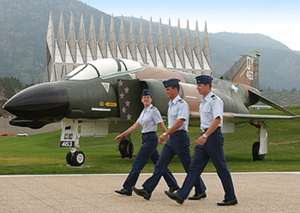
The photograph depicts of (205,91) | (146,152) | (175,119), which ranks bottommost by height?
(146,152)

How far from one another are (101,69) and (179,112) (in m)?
7.16

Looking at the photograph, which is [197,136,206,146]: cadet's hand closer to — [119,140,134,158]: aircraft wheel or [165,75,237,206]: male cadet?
[165,75,237,206]: male cadet

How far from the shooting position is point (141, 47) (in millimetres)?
91125

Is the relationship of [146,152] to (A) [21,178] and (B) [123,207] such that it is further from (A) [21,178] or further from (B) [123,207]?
(A) [21,178]

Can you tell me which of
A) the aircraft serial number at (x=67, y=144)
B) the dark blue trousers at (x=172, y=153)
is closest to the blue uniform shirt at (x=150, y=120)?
the dark blue trousers at (x=172, y=153)

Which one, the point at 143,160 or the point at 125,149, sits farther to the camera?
the point at 125,149

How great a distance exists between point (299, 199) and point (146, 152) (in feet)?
8.81

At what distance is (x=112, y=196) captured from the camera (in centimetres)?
654

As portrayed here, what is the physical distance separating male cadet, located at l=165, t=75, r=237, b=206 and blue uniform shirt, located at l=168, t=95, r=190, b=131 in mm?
349

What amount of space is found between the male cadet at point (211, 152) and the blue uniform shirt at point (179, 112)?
1.14 ft

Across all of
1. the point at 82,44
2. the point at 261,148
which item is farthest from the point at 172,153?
the point at 82,44

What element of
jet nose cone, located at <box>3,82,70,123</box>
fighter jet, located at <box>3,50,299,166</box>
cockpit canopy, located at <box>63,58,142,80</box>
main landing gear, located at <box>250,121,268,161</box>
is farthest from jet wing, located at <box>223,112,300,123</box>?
jet nose cone, located at <box>3,82,70,123</box>

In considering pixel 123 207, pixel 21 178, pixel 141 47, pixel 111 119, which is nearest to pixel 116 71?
pixel 111 119

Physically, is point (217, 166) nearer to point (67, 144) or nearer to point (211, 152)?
point (211, 152)
